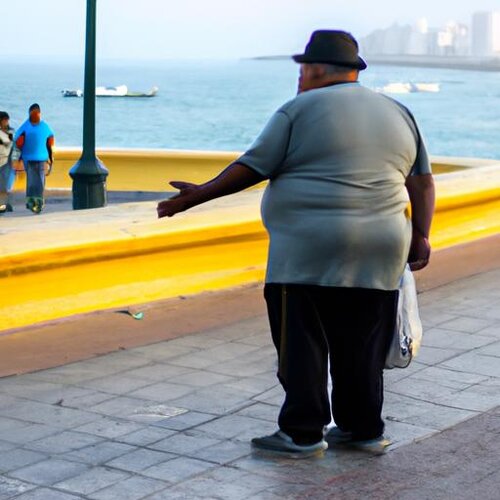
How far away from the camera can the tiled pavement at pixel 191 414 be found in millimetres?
4715

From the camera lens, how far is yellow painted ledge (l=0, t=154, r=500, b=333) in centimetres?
614

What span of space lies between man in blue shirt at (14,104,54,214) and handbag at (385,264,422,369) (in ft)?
32.8

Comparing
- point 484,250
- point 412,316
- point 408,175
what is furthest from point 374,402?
point 484,250

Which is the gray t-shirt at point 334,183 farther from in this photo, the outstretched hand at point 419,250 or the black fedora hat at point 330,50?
the outstretched hand at point 419,250

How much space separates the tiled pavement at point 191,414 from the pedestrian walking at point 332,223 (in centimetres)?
22

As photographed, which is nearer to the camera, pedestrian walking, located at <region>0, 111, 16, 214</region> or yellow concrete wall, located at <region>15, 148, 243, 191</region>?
pedestrian walking, located at <region>0, 111, 16, 214</region>

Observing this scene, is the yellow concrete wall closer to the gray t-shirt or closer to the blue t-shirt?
the blue t-shirt

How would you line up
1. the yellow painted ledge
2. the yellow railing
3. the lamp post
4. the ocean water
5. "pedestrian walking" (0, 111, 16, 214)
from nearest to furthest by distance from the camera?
1. the yellow painted ledge
2. the lamp post
3. "pedestrian walking" (0, 111, 16, 214)
4. the yellow railing
5. the ocean water

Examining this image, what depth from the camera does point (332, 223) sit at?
15.8ft

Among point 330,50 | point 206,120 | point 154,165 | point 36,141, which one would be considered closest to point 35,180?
point 36,141

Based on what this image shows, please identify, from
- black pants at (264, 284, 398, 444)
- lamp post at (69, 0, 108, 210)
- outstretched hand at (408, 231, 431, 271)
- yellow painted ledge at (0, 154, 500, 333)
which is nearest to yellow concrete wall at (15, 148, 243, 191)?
lamp post at (69, 0, 108, 210)

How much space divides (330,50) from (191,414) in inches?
65.3

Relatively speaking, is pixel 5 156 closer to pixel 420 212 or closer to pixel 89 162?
pixel 89 162

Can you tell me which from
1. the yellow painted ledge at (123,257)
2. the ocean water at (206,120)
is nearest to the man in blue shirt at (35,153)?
the yellow painted ledge at (123,257)
